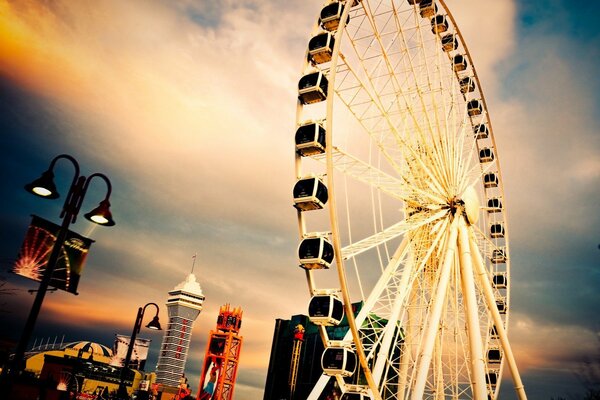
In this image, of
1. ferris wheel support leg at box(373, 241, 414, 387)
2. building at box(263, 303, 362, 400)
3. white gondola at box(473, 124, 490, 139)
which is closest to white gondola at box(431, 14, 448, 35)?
white gondola at box(473, 124, 490, 139)

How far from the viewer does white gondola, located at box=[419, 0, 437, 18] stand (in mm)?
21562

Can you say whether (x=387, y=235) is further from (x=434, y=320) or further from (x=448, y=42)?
(x=448, y=42)

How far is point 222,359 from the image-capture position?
6269 cm

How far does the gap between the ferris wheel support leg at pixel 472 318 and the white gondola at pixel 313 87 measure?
743 cm

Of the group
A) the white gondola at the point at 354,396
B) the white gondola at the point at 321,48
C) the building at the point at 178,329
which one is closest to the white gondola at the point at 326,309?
the white gondola at the point at 354,396

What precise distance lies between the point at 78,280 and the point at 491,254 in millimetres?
23202

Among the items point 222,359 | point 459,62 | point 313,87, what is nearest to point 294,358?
point 222,359

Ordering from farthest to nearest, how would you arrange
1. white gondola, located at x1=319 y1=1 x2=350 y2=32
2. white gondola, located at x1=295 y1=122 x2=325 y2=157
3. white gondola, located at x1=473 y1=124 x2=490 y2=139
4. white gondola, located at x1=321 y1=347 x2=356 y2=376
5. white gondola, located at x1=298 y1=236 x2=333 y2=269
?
white gondola, located at x1=473 y1=124 x2=490 y2=139 → white gondola, located at x1=319 y1=1 x2=350 y2=32 → white gondola, located at x1=295 y1=122 x2=325 y2=157 → white gondola, located at x1=298 y1=236 x2=333 y2=269 → white gondola, located at x1=321 y1=347 x2=356 y2=376

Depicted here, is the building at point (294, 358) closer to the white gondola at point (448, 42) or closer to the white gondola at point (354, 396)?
the white gondola at point (448, 42)

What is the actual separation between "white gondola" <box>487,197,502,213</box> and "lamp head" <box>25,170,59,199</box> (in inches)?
964

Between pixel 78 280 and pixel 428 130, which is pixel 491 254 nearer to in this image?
pixel 428 130

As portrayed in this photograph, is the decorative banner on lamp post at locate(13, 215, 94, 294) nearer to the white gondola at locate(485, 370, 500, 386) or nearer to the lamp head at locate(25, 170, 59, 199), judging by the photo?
the lamp head at locate(25, 170, 59, 199)

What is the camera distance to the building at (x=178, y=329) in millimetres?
169125

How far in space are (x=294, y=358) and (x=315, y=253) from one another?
155 feet
